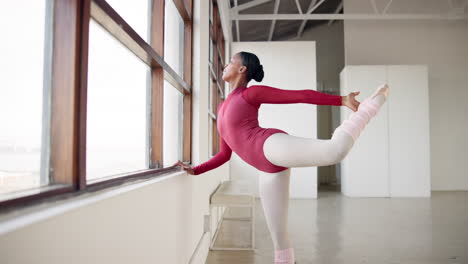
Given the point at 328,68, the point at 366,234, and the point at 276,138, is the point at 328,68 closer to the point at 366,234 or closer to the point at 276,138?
the point at 366,234

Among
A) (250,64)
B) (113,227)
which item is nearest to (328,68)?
(250,64)

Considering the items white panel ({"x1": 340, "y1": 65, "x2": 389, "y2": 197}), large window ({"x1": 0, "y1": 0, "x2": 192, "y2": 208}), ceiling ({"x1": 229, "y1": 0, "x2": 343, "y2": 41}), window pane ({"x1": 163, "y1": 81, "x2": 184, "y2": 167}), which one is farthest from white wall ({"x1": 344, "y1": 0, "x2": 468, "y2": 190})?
large window ({"x1": 0, "y1": 0, "x2": 192, "y2": 208})

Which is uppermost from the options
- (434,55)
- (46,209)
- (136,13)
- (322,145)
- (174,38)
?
(434,55)

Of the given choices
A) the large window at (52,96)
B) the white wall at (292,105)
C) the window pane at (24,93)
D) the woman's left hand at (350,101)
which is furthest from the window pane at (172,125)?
the white wall at (292,105)

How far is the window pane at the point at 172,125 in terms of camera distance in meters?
2.24

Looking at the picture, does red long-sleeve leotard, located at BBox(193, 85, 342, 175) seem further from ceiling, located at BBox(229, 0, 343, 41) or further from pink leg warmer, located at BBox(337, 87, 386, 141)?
ceiling, located at BBox(229, 0, 343, 41)

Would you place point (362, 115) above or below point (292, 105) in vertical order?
below

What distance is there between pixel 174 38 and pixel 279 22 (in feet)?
25.2

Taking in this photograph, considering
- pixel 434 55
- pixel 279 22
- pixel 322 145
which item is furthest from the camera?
pixel 279 22

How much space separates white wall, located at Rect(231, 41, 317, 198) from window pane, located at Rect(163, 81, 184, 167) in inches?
160

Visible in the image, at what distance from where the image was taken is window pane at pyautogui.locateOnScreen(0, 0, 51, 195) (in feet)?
2.37

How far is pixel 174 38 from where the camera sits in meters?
2.52

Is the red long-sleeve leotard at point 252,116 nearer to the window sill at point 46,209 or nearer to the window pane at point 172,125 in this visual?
the window sill at point 46,209

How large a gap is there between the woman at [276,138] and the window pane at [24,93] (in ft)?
2.71
